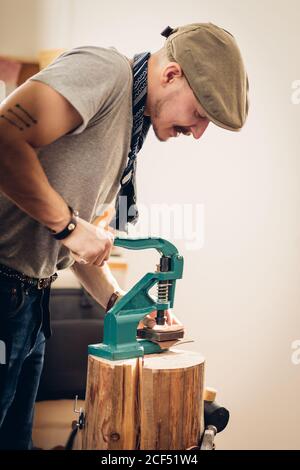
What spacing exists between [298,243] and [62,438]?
1.44 m

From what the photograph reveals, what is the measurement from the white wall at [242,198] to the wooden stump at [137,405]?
1393 mm

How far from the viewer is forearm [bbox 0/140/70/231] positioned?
1.07m

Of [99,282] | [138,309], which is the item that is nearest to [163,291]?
[138,309]

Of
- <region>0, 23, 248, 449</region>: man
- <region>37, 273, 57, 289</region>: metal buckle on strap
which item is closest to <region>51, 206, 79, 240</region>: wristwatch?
<region>0, 23, 248, 449</region>: man

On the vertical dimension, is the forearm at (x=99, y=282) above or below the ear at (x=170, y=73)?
below

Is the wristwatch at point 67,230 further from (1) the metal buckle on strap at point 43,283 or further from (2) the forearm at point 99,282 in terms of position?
(2) the forearm at point 99,282

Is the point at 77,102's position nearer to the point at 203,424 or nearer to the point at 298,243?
the point at 203,424

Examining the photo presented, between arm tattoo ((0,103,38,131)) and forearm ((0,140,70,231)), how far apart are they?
0.03 metres

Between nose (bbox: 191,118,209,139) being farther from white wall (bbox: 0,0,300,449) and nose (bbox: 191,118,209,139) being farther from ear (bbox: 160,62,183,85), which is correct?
white wall (bbox: 0,0,300,449)

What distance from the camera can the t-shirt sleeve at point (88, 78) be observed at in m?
1.09

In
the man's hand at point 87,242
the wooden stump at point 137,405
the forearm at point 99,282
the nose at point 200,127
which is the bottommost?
the wooden stump at point 137,405

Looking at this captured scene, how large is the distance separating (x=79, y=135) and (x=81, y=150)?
0.03m

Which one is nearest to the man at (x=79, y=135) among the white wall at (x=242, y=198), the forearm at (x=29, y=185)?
the forearm at (x=29, y=185)
